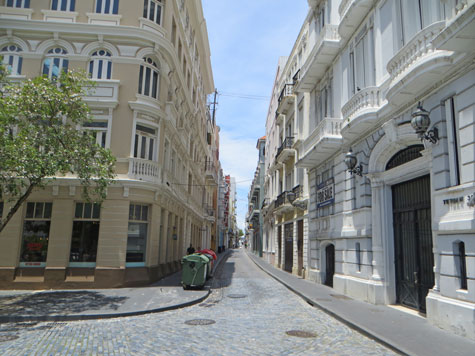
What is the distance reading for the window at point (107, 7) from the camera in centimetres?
1691

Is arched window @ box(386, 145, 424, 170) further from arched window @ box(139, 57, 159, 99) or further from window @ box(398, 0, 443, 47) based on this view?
arched window @ box(139, 57, 159, 99)

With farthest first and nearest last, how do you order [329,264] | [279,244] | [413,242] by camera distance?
[279,244] → [329,264] → [413,242]

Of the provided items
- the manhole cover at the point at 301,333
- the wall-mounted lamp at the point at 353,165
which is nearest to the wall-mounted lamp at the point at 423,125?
the wall-mounted lamp at the point at 353,165

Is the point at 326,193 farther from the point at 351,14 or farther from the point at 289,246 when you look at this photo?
the point at 289,246

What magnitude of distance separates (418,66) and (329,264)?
10.5m

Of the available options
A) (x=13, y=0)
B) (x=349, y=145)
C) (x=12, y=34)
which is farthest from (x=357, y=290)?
(x=13, y=0)

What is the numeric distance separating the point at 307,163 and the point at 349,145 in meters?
3.76

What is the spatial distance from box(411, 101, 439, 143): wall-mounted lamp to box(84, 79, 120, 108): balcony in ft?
40.6

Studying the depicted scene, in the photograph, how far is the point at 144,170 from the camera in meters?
16.0

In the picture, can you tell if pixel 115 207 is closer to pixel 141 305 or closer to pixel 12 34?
pixel 141 305

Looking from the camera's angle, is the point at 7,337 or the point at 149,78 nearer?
the point at 7,337

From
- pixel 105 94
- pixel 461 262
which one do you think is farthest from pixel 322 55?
pixel 461 262

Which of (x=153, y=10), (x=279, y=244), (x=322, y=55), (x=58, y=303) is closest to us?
(x=58, y=303)

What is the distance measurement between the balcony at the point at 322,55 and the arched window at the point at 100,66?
9.35m
